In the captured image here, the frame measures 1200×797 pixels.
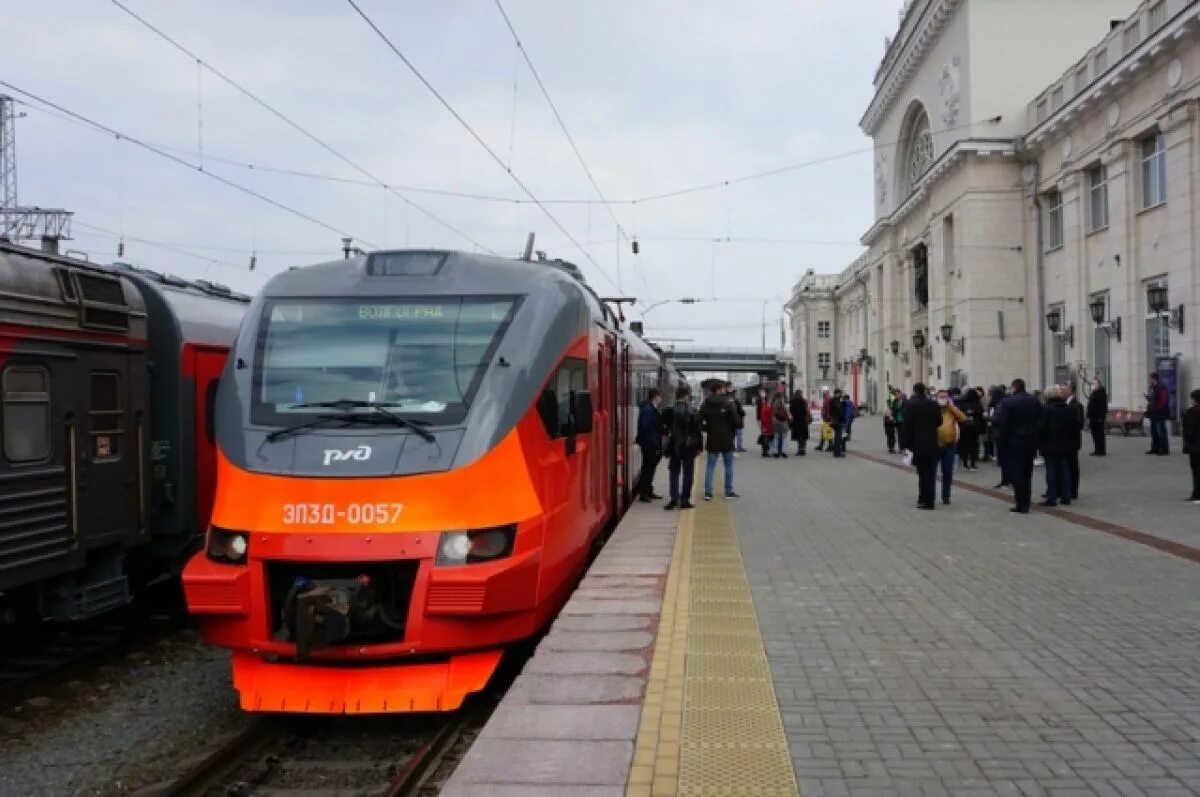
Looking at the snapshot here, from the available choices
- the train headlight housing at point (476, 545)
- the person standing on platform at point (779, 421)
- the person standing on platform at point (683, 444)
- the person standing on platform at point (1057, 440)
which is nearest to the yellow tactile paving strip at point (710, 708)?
the train headlight housing at point (476, 545)

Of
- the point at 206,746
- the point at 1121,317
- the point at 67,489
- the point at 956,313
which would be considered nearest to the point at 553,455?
the point at 206,746

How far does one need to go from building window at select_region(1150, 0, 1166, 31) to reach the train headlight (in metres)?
27.2

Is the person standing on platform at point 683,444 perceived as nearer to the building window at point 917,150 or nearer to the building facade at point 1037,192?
the building facade at point 1037,192

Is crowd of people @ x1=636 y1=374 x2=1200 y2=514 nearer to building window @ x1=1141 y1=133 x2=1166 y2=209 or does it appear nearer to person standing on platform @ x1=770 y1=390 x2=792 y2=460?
person standing on platform @ x1=770 y1=390 x2=792 y2=460

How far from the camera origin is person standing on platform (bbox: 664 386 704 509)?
13.7 m

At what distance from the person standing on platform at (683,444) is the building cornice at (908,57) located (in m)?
34.1

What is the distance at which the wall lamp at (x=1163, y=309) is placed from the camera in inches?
980

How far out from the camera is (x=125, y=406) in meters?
8.49

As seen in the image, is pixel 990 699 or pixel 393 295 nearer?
pixel 990 699

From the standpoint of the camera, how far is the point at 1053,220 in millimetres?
35812

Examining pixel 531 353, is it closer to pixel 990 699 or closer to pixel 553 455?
pixel 553 455

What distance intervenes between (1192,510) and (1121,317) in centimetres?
1746

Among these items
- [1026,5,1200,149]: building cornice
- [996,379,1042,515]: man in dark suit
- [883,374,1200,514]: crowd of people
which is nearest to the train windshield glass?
[883,374,1200,514]: crowd of people

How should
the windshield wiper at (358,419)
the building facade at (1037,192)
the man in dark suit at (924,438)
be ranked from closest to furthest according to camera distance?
the windshield wiper at (358,419) < the man in dark suit at (924,438) < the building facade at (1037,192)
